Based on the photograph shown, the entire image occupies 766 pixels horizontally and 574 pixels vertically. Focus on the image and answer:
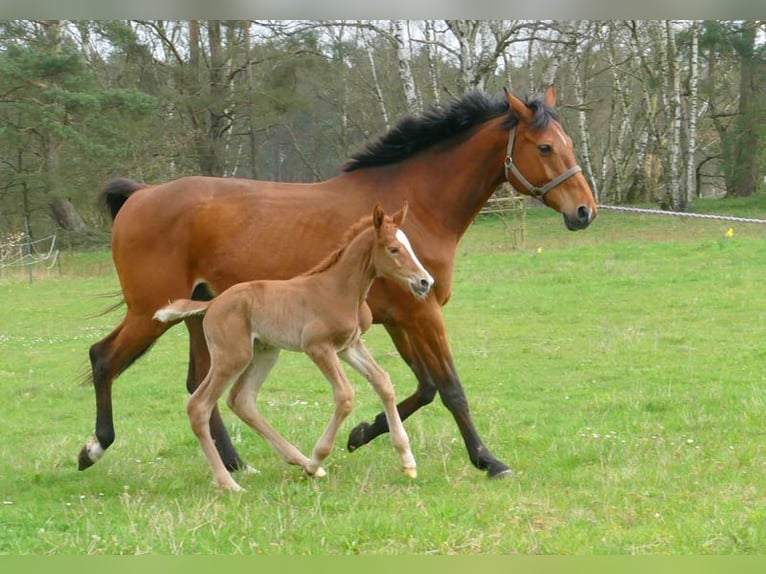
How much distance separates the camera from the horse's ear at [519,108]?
6297 mm

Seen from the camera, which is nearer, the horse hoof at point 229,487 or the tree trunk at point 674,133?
the horse hoof at point 229,487

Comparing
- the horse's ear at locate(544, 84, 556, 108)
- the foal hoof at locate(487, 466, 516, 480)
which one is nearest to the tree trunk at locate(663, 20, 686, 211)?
the horse's ear at locate(544, 84, 556, 108)

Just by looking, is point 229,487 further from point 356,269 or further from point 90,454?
point 356,269

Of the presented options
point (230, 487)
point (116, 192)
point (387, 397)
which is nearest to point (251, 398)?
point (230, 487)

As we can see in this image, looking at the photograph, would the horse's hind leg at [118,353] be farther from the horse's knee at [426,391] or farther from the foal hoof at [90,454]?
the horse's knee at [426,391]

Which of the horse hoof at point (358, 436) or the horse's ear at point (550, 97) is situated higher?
the horse's ear at point (550, 97)

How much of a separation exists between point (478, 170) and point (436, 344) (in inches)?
52.2

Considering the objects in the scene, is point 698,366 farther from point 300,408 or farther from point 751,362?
point 300,408

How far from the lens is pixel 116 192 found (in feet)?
23.6

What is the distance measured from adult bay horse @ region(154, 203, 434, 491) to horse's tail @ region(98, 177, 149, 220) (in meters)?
1.81

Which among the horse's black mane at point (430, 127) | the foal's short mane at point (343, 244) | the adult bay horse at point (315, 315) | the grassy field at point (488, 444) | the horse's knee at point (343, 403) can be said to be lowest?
the grassy field at point (488, 444)

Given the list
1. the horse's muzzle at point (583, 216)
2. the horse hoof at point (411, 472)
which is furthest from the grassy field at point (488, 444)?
the horse's muzzle at point (583, 216)

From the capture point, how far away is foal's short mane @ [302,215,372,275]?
5.73 metres

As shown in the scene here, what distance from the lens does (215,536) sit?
14.1 feet
